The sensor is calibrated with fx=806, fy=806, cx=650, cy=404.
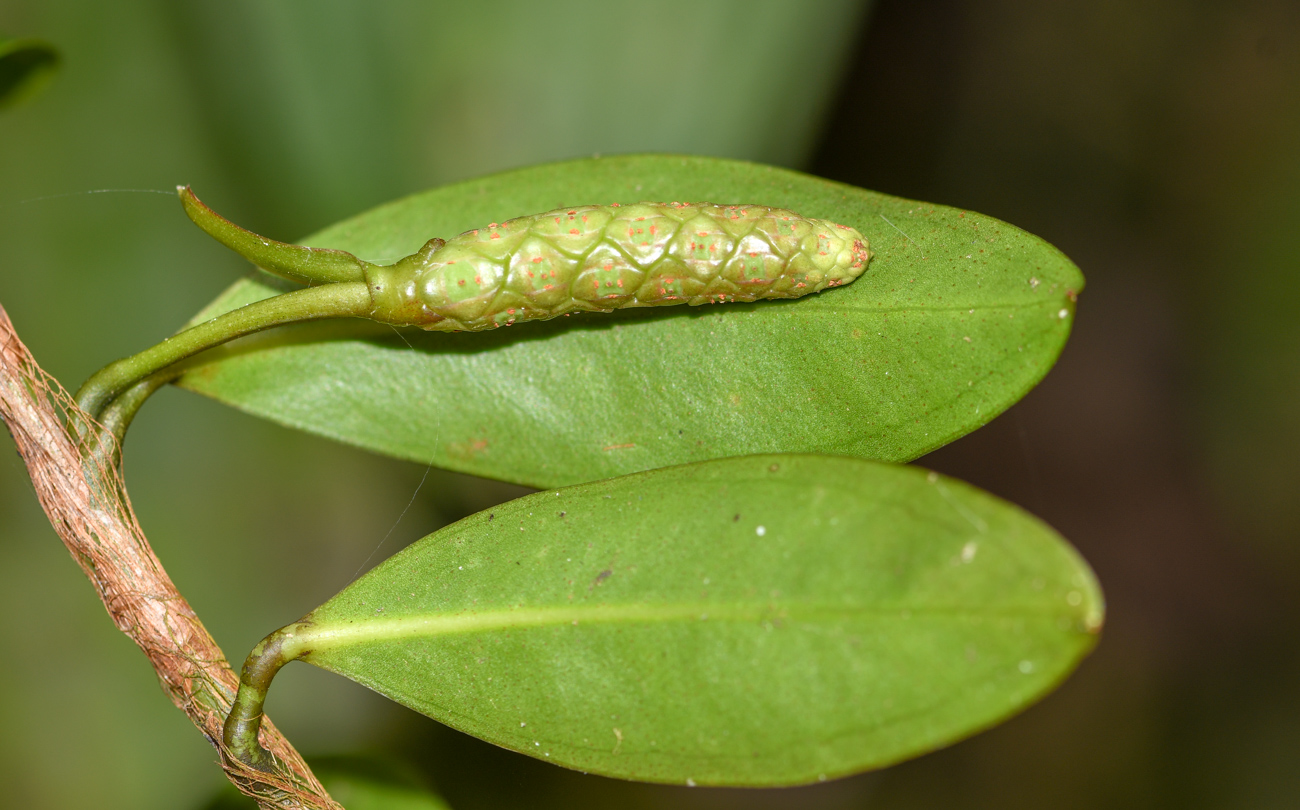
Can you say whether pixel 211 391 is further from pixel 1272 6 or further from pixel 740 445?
pixel 1272 6

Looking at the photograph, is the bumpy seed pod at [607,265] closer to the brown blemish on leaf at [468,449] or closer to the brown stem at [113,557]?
the brown blemish on leaf at [468,449]

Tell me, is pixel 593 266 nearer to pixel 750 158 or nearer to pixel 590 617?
pixel 590 617

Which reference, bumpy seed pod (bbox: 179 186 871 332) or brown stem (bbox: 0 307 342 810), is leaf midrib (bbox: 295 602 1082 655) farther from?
bumpy seed pod (bbox: 179 186 871 332)

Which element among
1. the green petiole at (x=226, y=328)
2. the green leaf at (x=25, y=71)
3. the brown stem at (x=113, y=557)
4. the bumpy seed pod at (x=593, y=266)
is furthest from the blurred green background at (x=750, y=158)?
the green leaf at (x=25, y=71)

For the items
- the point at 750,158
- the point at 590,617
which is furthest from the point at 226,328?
the point at 750,158

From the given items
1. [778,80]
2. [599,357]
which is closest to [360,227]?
[599,357]

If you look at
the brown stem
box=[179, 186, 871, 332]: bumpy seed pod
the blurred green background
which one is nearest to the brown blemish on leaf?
box=[179, 186, 871, 332]: bumpy seed pod
